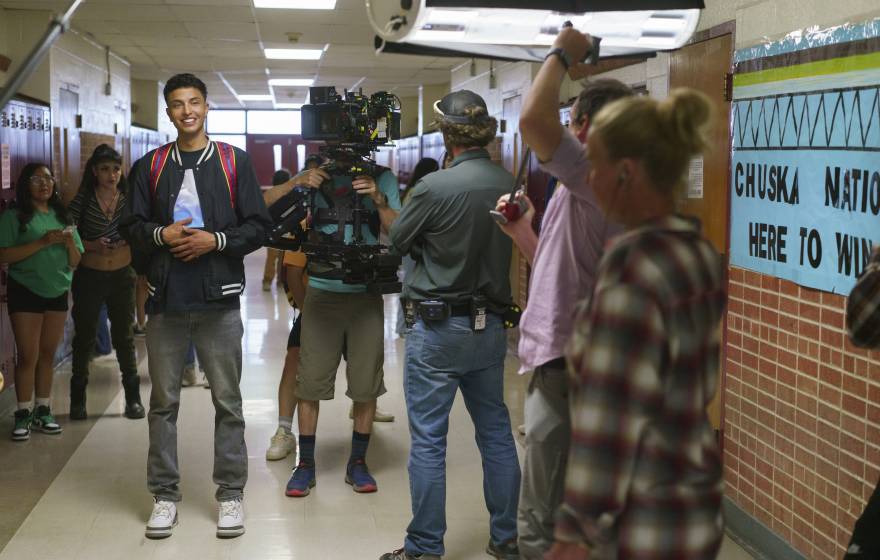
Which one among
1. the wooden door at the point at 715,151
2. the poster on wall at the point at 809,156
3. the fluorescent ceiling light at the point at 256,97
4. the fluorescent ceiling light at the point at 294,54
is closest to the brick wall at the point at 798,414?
the poster on wall at the point at 809,156

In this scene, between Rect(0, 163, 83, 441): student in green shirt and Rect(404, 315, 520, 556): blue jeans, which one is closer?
Rect(404, 315, 520, 556): blue jeans

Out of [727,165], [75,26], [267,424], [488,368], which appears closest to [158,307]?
[488,368]

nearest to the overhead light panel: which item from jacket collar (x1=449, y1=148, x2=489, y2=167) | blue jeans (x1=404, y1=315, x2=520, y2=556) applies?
jacket collar (x1=449, y1=148, x2=489, y2=167)

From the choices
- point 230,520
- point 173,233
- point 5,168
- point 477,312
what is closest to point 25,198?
point 5,168

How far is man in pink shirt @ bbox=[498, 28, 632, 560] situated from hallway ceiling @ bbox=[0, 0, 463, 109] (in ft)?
10.2

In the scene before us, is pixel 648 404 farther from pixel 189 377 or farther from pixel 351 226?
pixel 189 377

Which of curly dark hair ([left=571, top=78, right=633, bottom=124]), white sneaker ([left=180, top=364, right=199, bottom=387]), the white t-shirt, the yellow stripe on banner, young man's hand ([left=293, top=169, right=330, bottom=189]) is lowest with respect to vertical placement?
white sneaker ([left=180, top=364, right=199, bottom=387])

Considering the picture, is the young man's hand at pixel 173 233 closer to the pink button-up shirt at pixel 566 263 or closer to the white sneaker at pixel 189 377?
the pink button-up shirt at pixel 566 263

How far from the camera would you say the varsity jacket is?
11.9 ft

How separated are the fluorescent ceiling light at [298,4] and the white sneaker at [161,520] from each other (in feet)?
14.7

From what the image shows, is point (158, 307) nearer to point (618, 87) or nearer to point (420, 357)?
point (420, 357)

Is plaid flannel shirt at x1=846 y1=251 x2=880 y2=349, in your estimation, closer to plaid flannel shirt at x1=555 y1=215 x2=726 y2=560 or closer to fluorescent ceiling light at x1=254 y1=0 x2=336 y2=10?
plaid flannel shirt at x1=555 y1=215 x2=726 y2=560

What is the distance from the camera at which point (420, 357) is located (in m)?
3.21

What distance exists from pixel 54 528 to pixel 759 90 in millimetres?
3106
